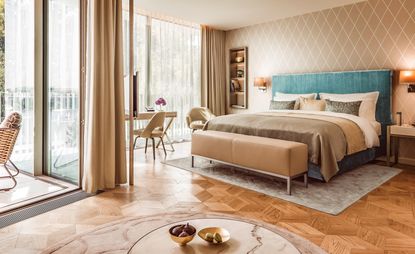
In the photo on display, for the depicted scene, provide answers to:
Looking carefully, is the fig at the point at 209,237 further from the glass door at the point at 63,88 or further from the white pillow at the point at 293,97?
the white pillow at the point at 293,97

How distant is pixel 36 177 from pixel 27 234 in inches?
66.2

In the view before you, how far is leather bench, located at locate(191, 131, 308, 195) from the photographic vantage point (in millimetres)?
3258

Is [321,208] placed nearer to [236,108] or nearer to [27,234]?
[27,234]

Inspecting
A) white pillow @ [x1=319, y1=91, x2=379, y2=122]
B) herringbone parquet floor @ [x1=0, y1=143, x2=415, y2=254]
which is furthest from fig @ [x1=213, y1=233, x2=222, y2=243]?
white pillow @ [x1=319, y1=91, x2=379, y2=122]

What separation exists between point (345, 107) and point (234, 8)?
2.54 m

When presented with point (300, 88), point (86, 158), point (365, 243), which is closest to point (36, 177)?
point (86, 158)

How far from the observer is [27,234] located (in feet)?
7.55

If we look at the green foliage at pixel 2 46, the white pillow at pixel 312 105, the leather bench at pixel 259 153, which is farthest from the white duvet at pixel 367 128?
the green foliage at pixel 2 46

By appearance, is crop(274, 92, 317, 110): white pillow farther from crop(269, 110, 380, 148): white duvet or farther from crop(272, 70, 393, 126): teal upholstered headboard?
crop(269, 110, 380, 148): white duvet

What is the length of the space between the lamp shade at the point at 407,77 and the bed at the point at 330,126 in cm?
30

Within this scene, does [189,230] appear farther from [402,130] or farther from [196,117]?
[196,117]

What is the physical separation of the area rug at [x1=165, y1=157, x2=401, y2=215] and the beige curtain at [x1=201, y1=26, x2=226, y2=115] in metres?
2.74

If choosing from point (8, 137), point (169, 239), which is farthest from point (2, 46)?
point (169, 239)

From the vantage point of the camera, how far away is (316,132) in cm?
352
